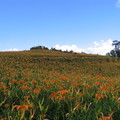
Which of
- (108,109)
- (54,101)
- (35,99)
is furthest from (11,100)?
(108,109)

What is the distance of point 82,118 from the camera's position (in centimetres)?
294

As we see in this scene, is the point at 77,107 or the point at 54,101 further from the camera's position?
the point at 54,101

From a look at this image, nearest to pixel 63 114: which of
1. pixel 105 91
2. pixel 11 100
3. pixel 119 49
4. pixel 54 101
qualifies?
pixel 54 101

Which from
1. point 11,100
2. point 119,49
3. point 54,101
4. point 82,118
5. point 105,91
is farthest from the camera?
point 119,49

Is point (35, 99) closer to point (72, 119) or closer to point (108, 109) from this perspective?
point (72, 119)

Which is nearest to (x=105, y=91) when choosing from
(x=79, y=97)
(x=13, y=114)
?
(x=79, y=97)

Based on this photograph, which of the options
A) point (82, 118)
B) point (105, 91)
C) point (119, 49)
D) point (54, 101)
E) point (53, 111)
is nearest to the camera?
point (82, 118)

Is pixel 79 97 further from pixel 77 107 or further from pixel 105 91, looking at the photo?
pixel 105 91

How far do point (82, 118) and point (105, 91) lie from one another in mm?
1915

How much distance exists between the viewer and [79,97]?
391 centimetres

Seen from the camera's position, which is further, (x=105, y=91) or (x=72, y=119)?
(x=105, y=91)

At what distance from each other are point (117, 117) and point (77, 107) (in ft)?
2.37

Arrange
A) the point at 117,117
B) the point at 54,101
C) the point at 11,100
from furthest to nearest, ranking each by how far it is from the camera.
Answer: the point at 11,100 → the point at 54,101 → the point at 117,117

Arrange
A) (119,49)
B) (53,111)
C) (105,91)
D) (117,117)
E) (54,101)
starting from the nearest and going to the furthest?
(117,117) < (53,111) < (54,101) < (105,91) < (119,49)
